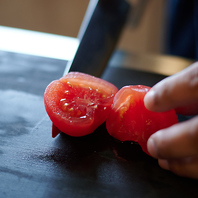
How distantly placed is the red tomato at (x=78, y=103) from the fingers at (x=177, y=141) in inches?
7.8

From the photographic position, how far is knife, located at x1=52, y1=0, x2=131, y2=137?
45.5 inches

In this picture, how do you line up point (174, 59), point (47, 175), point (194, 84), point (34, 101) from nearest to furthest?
point (194, 84) < point (47, 175) < point (34, 101) < point (174, 59)

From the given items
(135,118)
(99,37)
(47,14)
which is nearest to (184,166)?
(135,118)

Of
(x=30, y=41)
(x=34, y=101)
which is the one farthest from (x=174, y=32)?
(x=34, y=101)

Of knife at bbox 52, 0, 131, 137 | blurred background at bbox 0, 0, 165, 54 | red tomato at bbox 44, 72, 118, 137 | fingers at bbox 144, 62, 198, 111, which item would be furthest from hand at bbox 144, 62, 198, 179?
blurred background at bbox 0, 0, 165, 54

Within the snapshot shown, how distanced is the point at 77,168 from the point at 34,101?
1.31ft

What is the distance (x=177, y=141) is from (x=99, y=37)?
2.72 ft

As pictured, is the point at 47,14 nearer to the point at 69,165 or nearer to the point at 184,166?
the point at 69,165

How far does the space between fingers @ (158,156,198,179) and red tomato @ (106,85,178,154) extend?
0.29ft

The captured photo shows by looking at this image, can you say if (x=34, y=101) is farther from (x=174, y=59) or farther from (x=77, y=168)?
(x=174, y=59)

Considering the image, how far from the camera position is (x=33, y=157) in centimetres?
80

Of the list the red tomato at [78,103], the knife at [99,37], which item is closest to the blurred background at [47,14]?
the knife at [99,37]

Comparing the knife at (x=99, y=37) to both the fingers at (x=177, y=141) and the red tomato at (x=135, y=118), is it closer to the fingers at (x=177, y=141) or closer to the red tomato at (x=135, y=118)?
the red tomato at (x=135, y=118)

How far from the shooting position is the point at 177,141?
2.23 feet
